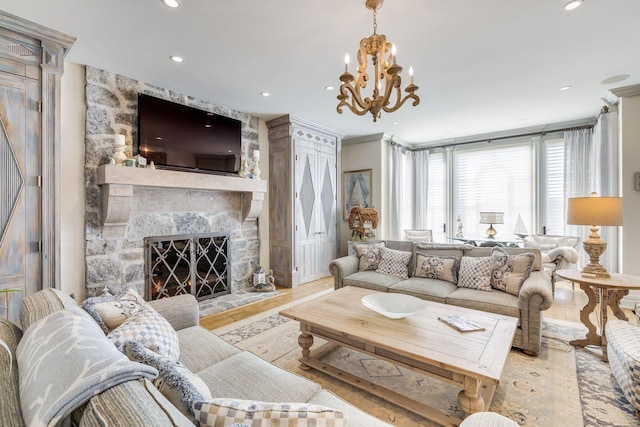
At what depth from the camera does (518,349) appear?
8.36 feet

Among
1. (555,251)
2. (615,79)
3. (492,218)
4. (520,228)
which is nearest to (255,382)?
(555,251)

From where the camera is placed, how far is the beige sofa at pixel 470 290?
7.91 feet

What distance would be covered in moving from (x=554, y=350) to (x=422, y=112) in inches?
130

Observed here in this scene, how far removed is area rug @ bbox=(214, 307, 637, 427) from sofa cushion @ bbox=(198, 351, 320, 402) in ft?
2.45

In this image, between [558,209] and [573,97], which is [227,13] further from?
[558,209]

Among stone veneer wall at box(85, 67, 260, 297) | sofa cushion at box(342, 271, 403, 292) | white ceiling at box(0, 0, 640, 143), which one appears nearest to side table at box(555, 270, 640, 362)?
sofa cushion at box(342, 271, 403, 292)

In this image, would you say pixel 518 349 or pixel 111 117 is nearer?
pixel 518 349

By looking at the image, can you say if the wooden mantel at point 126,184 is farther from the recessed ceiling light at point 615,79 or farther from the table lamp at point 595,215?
the recessed ceiling light at point 615,79

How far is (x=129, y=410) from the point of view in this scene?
612mm

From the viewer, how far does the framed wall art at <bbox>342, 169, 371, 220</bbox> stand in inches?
229

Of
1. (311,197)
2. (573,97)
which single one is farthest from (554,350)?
(311,197)

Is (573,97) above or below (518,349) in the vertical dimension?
above

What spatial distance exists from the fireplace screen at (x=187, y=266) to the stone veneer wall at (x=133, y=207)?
88 mm

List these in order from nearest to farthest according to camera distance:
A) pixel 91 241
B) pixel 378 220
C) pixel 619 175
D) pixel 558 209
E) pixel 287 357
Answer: pixel 287 357
pixel 91 241
pixel 619 175
pixel 558 209
pixel 378 220
